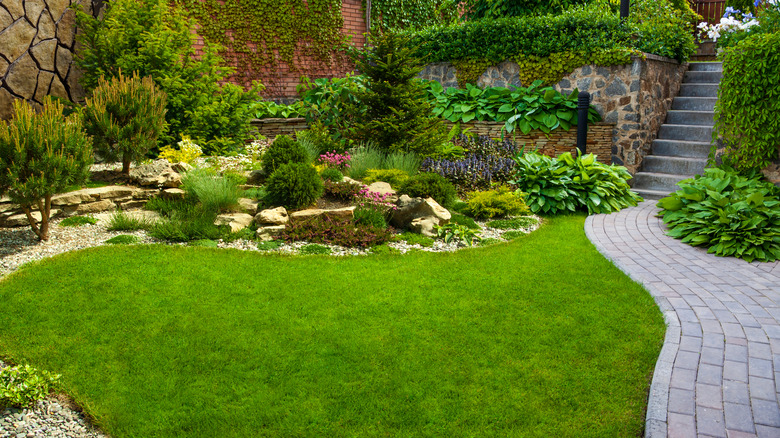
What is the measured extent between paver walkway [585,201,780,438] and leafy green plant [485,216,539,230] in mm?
763

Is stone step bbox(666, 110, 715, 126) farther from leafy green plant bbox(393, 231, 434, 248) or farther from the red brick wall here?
the red brick wall

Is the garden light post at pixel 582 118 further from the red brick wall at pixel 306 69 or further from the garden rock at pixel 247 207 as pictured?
the red brick wall at pixel 306 69

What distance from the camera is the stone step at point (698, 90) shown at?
9999mm

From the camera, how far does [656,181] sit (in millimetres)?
8984

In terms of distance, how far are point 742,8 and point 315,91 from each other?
9299 mm

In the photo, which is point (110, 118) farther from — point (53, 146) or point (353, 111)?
point (353, 111)

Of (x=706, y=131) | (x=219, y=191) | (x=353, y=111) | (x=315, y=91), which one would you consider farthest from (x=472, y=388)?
(x=315, y=91)

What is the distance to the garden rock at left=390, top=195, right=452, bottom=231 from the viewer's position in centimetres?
661

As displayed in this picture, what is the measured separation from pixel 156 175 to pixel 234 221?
1.67 m

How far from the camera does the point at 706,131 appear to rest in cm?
925

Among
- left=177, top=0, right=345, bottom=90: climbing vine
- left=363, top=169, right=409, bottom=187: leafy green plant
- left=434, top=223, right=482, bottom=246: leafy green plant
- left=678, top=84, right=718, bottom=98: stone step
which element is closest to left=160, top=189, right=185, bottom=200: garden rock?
left=363, top=169, right=409, bottom=187: leafy green plant

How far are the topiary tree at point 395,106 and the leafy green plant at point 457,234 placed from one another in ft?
8.40

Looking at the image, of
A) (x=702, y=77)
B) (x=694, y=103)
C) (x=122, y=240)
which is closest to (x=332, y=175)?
(x=122, y=240)

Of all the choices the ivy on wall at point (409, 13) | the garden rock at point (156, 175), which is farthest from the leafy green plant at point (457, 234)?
the ivy on wall at point (409, 13)
